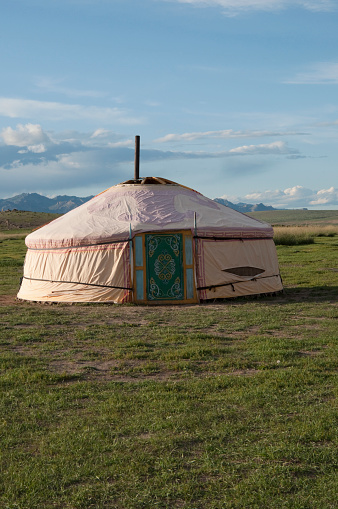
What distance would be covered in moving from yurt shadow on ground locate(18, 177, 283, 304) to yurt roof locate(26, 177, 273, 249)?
2cm

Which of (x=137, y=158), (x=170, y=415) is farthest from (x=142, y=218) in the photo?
(x=170, y=415)

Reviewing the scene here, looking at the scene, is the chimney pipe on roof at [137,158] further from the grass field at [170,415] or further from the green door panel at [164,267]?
the grass field at [170,415]

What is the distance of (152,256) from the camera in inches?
447

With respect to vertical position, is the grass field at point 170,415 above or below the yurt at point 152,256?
below

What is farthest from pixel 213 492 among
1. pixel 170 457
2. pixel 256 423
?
pixel 256 423

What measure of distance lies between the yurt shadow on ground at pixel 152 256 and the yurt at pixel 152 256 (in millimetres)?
19

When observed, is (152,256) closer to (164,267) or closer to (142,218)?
(164,267)

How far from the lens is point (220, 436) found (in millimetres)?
4156

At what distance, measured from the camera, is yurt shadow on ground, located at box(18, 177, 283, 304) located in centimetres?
1134

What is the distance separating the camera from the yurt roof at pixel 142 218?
1142 cm

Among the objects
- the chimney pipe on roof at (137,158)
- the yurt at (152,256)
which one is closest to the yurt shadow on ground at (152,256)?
the yurt at (152,256)

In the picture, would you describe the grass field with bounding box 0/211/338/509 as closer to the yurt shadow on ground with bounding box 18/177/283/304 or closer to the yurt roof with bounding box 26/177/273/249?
the yurt shadow on ground with bounding box 18/177/283/304

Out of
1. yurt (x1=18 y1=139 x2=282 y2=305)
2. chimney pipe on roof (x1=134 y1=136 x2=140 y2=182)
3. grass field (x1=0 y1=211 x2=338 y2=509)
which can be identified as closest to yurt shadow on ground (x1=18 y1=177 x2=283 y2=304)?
yurt (x1=18 y1=139 x2=282 y2=305)

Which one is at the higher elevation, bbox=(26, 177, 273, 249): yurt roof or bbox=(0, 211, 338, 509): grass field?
bbox=(26, 177, 273, 249): yurt roof
